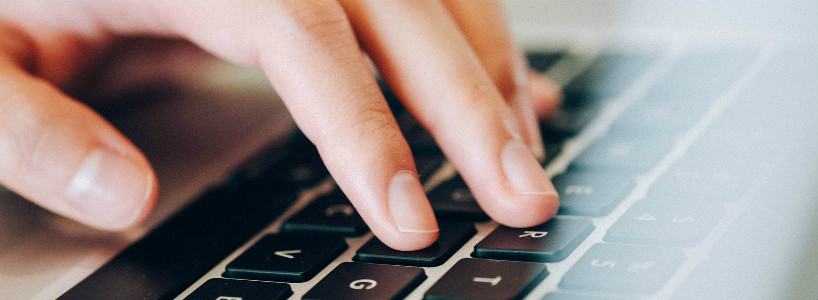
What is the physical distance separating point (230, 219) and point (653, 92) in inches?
16.6

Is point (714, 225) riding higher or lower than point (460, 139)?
lower

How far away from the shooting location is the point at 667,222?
456 millimetres

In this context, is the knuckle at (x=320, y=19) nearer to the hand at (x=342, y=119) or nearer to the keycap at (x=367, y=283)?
the hand at (x=342, y=119)

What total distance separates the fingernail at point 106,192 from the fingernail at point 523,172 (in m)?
0.25

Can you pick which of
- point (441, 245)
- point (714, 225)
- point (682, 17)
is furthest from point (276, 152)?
point (682, 17)

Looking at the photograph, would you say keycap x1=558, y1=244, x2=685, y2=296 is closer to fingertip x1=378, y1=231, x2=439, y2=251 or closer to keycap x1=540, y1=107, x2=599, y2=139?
fingertip x1=378, y1=231, x2=439, y2=251

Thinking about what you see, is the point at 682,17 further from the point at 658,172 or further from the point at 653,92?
the point at 658,172

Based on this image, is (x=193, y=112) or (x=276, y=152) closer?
(x=276, y=152)

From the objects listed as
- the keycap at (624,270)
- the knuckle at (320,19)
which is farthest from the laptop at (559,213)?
the knuckle at (320,19)

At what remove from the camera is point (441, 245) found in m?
0.46

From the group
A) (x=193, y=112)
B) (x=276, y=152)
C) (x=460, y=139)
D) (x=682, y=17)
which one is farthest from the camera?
(x=682, y=17)

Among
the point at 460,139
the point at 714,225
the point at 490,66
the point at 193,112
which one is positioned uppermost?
the point at 193,112

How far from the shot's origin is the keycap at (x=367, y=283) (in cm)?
41

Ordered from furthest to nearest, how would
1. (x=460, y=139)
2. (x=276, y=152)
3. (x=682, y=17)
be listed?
(x=682, y=17), (x=276, y=152), (x=460, y=139)
